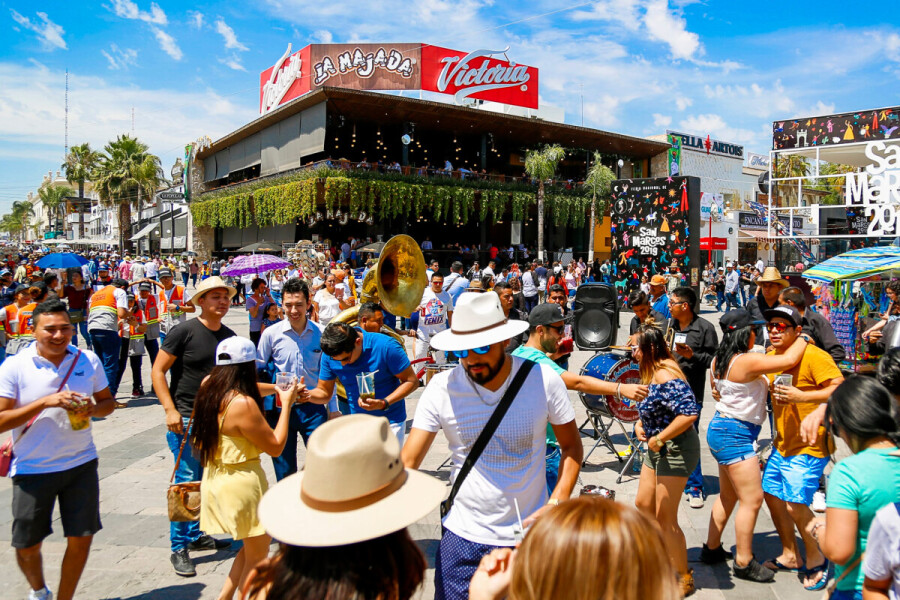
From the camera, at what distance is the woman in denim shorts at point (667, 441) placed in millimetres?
3572

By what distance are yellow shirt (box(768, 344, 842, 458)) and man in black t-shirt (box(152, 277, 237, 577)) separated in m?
3.54

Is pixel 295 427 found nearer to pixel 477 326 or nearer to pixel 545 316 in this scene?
pixel 545 316

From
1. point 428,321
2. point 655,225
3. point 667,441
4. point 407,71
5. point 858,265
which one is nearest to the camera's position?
point 667,441

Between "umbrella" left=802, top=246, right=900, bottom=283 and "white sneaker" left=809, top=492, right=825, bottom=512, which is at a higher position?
"umbrella" left=802, top=246, right=900, bottom=283

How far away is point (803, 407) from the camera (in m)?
3.78

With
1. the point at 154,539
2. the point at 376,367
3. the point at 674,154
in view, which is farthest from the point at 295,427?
the point at 674,154

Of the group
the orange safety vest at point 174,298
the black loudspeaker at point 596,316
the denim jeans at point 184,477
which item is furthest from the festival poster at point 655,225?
the denim jeans at point 184,477

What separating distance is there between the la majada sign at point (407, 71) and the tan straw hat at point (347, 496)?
98.0 feet

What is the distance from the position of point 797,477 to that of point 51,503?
4183mm

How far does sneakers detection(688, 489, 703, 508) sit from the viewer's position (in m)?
4.93

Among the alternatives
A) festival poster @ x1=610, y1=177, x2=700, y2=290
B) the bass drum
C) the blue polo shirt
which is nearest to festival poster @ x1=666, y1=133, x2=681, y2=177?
festival poster @ x1=610, y1=177, x2=700, y2=290

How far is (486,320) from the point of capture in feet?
8.76

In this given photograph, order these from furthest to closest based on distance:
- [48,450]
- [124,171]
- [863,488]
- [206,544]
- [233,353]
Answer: [124,171] → [206,544] → [48,450] → [233,353] → [863,488]

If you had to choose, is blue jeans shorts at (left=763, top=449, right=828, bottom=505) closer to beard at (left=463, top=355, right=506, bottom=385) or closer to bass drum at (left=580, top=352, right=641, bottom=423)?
bass drum at (left=580, top=352, right=641, bottom=423)
